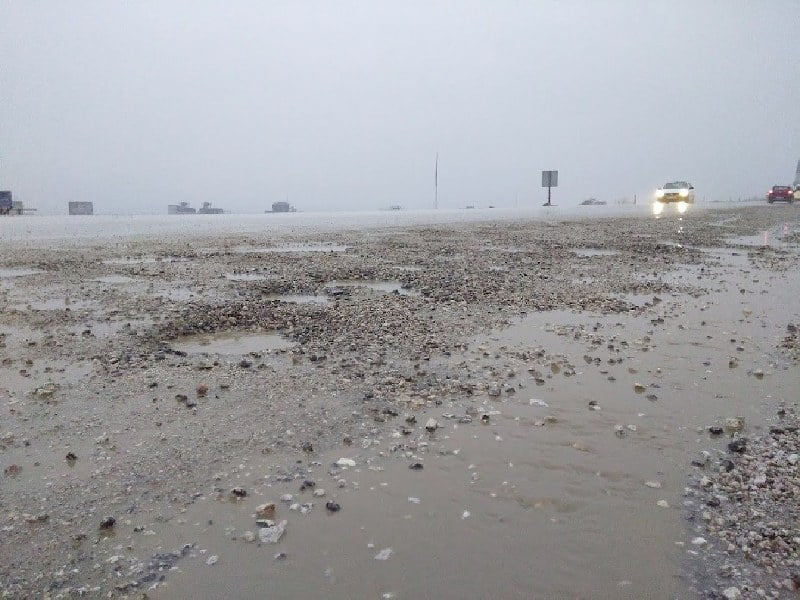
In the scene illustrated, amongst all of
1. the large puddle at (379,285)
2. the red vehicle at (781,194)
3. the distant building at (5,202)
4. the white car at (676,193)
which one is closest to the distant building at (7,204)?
the distant building at (5,202)

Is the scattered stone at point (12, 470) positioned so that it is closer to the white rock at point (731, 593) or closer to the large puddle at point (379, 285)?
the white rock at point (731, 593)

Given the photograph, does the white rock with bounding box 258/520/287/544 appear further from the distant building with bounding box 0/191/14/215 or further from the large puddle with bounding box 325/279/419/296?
the distant building with bounding box 0/191/14/215

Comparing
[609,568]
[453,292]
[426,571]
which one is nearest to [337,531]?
[426,571]

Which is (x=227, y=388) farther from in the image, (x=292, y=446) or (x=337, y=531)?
(x=337, y=531)

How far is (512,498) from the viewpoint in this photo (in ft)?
11.4

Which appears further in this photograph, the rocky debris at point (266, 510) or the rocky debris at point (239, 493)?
the rocky debris at point (239, 493)

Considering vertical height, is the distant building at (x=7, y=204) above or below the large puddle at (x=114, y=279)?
above

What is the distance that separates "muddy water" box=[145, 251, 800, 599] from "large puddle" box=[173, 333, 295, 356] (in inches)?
113

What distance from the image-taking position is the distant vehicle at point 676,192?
60156mm

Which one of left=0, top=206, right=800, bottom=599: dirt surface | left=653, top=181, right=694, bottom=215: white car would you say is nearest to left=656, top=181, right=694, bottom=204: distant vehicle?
left=653, top=181, right=694, bottom=215: white car

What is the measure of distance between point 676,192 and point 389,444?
66.7 m

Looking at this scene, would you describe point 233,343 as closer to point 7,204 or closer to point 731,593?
point 731,593

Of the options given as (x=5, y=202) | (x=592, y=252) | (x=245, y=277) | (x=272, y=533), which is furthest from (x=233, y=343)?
(x=5, y=202)

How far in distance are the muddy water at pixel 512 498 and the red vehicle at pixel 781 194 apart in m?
74.3
